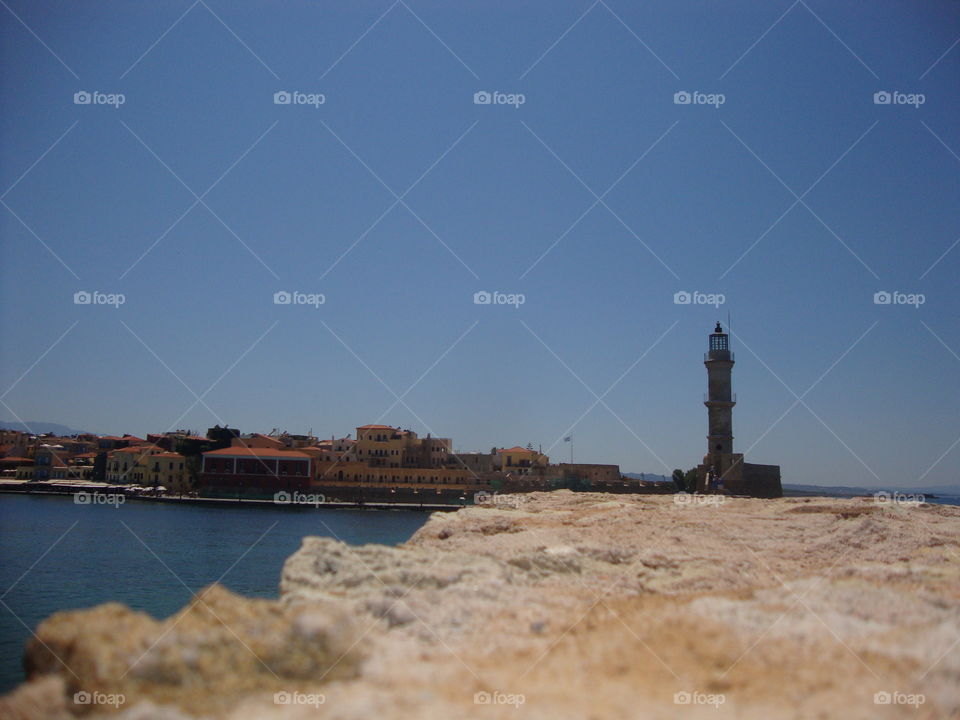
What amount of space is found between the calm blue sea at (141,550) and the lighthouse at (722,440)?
19.2m

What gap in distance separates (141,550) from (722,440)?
33165mm

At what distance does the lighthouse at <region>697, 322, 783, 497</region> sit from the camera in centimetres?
4388

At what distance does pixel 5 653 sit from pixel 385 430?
191 ft

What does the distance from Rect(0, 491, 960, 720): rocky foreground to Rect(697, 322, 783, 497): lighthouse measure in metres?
38.6

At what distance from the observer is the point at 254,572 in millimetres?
23672

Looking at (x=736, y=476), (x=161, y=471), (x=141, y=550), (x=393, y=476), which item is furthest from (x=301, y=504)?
(x=736, y=476)

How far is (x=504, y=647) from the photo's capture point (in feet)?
15.6

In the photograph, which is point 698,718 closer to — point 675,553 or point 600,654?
point 600,654

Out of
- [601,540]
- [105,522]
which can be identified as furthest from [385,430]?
[601,540]

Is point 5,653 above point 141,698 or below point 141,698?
below

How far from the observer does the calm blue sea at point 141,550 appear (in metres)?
17.8

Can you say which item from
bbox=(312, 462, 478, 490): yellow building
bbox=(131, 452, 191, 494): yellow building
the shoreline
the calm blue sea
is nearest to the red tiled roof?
bbox=(312, 462, 478, 490): yellow building

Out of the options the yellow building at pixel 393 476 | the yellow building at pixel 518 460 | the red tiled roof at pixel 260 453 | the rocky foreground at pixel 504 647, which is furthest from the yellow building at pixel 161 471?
the rocky foreground at pixel 504 647

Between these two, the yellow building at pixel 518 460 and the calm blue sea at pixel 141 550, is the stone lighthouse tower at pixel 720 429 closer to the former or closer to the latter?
the calm blue sea at pixel 141 550
